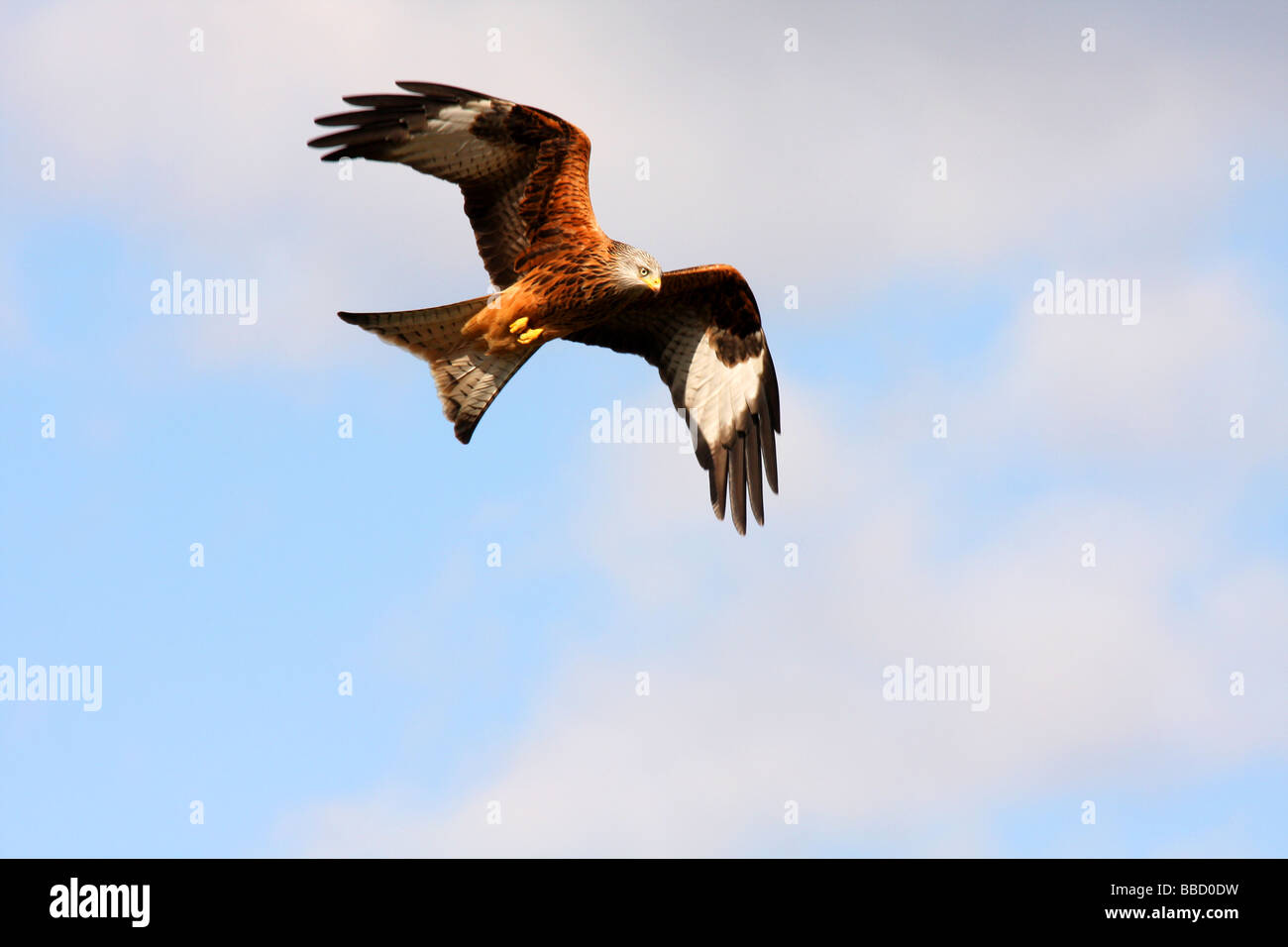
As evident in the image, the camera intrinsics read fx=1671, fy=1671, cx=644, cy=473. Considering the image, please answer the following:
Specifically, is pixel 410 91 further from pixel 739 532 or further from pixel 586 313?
pixel 739 532

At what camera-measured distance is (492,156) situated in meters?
Result: 15.3

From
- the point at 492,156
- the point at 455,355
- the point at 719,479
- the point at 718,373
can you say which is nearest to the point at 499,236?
the point at 492,156

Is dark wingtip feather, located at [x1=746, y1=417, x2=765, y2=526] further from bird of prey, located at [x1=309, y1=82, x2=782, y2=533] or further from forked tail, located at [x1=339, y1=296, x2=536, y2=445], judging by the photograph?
forked tail, located at [x1=339, y1=296, x2=536, y2=445]

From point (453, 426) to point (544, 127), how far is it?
2978 millimetres

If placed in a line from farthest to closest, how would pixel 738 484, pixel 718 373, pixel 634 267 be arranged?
pixel 718 373, pixel 738 484, pixel 634 267

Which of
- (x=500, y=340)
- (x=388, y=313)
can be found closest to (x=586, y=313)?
(x=500, y=340)

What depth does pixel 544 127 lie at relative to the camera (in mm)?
15172

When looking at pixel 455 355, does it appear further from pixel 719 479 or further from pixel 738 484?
pixel 738 484

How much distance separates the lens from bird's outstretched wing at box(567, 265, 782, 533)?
58.0 feet

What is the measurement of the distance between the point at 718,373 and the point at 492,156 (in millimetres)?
3915

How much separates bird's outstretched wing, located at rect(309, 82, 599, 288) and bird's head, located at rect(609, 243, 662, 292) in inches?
13.9

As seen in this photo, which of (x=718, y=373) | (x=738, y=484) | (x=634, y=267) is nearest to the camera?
(x=634, y=267)

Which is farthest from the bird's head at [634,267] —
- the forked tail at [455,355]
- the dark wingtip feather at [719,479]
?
the dark wingtip feather at [719,479]
